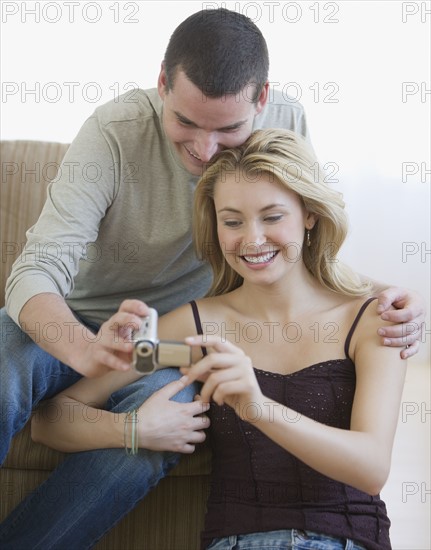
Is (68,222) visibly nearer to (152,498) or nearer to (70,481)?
(70,481)

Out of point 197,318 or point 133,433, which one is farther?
point 197,318

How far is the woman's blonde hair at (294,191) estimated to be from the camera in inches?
61.0

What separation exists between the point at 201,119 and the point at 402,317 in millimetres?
501

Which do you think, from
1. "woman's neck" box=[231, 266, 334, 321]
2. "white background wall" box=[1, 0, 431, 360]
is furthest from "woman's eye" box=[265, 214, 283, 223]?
"white background wall" box=[1, 0, 431, 360]

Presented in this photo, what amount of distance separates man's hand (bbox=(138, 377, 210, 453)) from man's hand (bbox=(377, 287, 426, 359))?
14.2 inches

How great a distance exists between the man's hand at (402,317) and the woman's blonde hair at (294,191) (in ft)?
0.25

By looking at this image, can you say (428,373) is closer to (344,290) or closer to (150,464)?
(344,290)

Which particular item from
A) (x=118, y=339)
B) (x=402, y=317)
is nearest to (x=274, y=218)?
(x=402, y=317)

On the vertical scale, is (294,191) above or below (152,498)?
above

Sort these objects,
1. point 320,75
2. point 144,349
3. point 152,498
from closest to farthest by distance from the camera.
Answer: point 144,349 → point 152,498 → point 320,75

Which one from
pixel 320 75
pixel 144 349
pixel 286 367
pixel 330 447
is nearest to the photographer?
pixel 144 349

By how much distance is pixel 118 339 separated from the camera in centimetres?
133

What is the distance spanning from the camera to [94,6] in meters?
3.06

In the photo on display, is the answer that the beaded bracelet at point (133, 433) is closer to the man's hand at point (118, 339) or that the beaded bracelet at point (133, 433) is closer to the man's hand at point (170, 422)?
the man's hand at point (170, 422)
